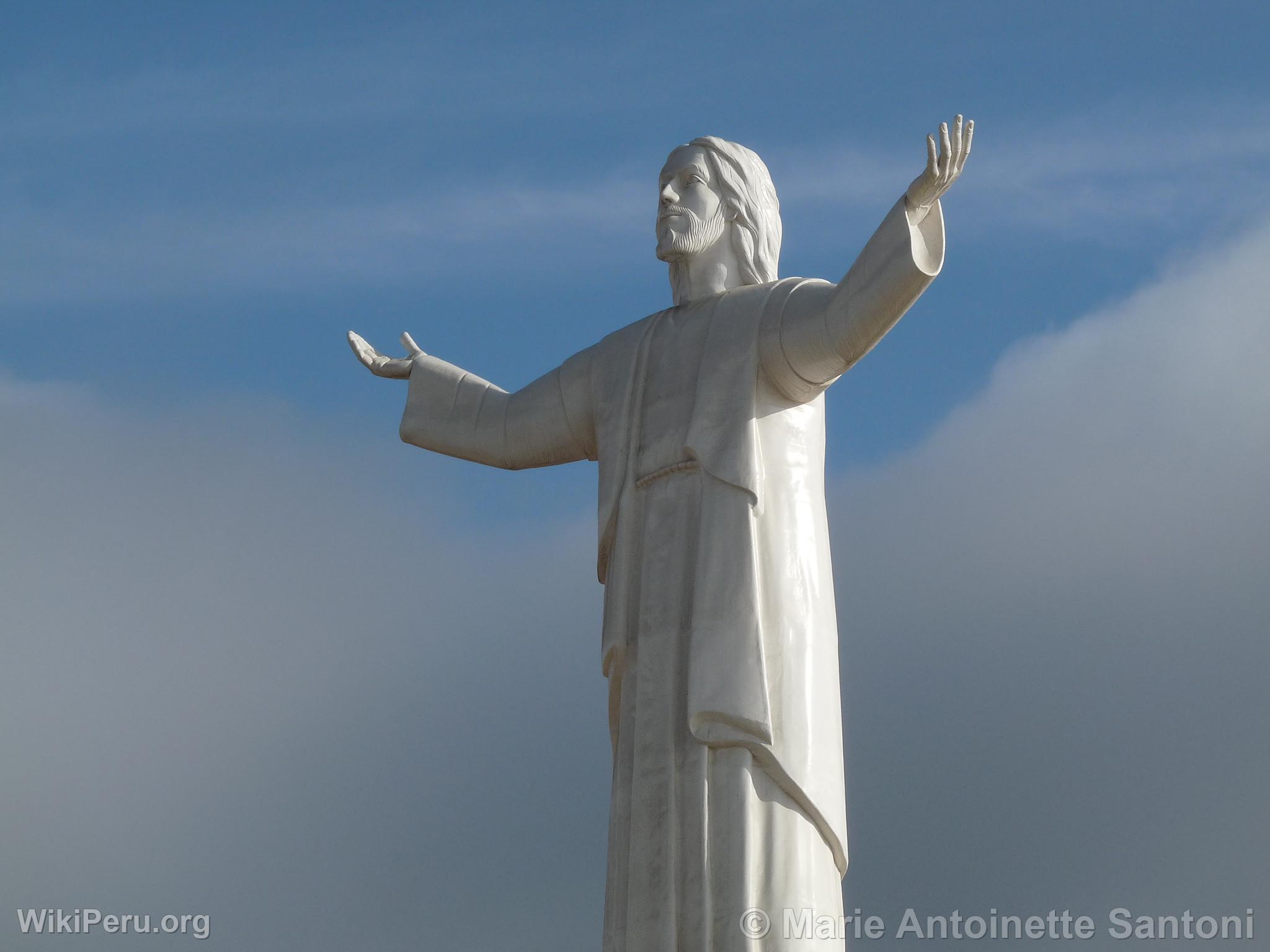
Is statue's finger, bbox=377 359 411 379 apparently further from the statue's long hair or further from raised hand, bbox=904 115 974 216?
raised hand, bbox=904 115 974 216

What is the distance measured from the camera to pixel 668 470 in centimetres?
1167

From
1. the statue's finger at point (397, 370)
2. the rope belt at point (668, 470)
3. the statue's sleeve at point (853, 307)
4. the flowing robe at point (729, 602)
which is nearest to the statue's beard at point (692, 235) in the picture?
the flowing robe at point (729, 602)

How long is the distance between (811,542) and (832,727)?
3.26 feet

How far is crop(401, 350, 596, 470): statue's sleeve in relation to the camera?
1253cm

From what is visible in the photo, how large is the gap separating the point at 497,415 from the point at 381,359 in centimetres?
98

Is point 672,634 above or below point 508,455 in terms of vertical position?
below

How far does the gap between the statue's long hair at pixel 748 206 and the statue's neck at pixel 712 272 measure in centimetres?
5

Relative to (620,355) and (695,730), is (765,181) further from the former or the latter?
(695,730)

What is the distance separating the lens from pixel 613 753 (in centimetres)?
1173

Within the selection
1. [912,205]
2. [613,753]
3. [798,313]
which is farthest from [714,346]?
[613,753]

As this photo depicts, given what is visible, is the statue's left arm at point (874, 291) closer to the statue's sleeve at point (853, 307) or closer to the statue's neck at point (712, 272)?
the statue's sleeve at point (853, 307)

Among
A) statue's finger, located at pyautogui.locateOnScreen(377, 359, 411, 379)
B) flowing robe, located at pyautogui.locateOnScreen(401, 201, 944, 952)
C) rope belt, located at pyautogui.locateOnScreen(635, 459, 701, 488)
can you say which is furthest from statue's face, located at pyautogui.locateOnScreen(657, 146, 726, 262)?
statue's finger, located at pyautogui.locateOnScreen(377, 359, 411, 379)

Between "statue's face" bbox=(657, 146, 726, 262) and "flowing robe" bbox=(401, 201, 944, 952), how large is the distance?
356 mm

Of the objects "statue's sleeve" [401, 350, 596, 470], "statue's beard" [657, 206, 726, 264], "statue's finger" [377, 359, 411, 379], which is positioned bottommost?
"statue's sleeve" [401, 350, 596, 470]
